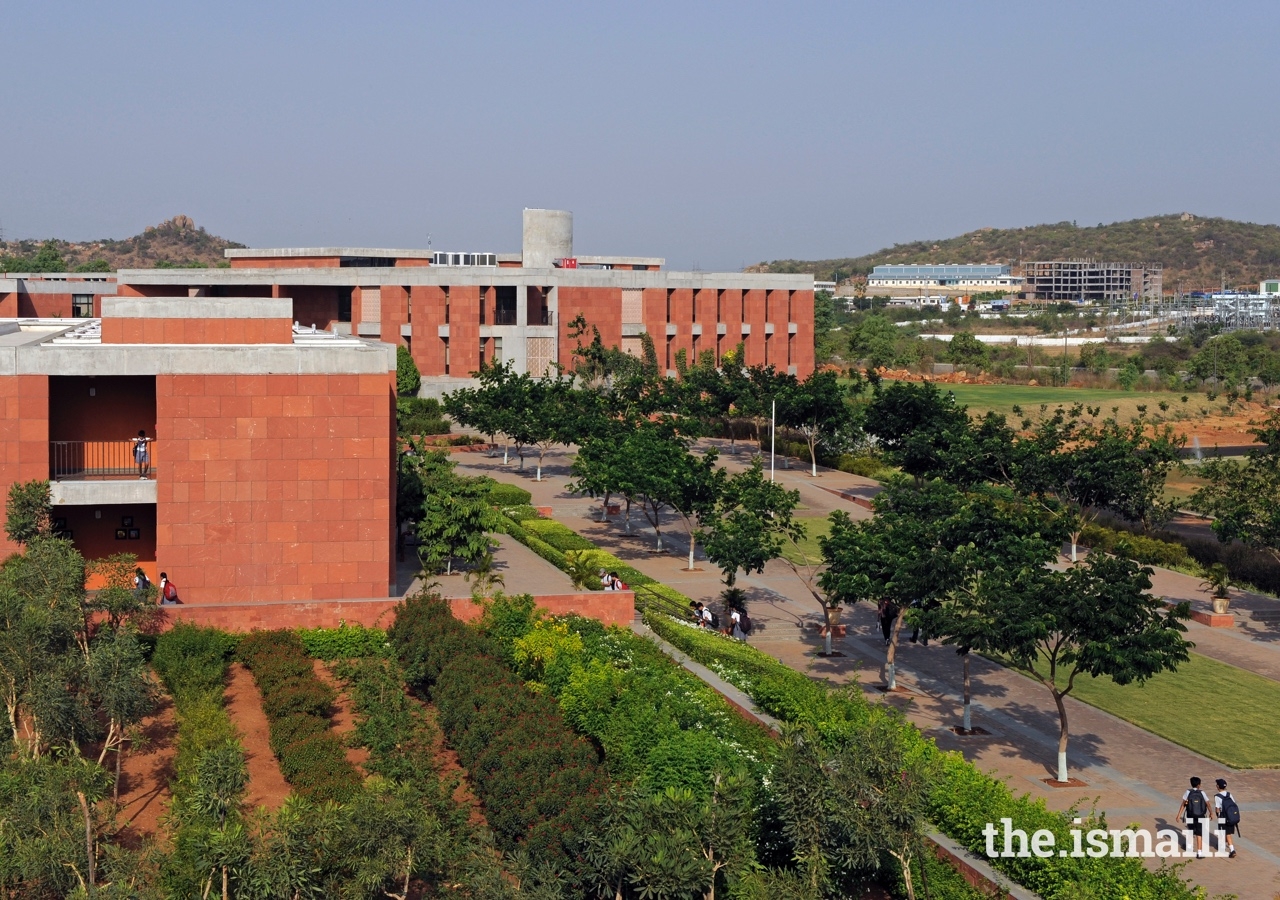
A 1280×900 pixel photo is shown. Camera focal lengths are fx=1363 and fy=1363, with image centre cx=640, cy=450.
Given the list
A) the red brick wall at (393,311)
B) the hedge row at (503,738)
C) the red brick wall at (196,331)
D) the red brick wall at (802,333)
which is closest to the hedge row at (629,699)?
the hedge row at (503,738)

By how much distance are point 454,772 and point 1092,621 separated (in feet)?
39.6

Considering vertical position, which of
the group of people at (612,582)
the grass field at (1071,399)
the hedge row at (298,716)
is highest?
the grass field at (1071,399)

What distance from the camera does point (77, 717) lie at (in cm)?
2148

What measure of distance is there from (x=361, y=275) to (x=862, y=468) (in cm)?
3179

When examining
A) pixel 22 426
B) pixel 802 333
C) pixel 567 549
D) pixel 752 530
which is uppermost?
pixel 802 333

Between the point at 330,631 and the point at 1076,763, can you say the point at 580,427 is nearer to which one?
the point at 330,631

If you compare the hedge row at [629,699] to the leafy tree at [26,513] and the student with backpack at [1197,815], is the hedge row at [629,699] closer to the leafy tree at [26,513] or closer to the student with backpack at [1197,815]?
the student with backpack at [1197,815]

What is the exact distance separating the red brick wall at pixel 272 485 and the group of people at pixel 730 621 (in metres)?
8.37

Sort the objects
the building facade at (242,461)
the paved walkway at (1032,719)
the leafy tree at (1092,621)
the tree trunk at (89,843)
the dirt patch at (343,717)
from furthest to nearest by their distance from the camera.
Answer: the building facade at (242,461) → the dirt patch at (343,717) → the leafy tree at (1092,621) → the paved walkway at (1032,719) → the tree trunk at (89,843)

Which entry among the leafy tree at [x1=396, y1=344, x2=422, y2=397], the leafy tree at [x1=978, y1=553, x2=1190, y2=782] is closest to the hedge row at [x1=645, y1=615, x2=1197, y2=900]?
the leafy tree at [x1=978, y1=553, x2=1190, y2=782]

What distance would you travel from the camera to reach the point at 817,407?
6053cm

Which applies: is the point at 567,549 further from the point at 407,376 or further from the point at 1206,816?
the point at 407,376

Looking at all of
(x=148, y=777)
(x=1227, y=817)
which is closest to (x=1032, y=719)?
(x=1227, y=817)

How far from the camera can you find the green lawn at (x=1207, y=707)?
27484 millimetres
